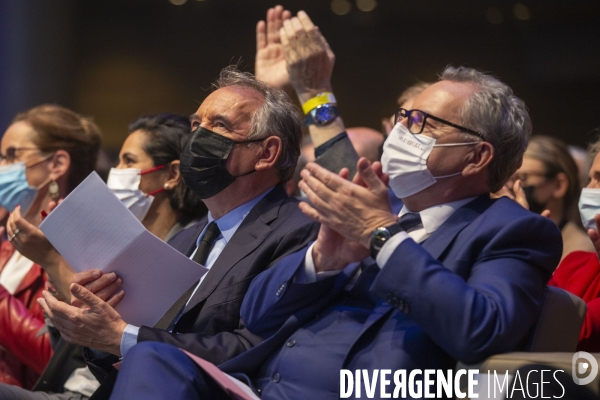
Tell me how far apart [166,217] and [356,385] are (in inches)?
74.5

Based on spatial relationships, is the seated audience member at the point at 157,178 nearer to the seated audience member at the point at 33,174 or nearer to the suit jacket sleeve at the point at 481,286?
the seated audience member at the point at 33,174

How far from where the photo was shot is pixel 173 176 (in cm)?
363

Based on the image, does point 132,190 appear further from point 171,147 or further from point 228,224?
point 228,224

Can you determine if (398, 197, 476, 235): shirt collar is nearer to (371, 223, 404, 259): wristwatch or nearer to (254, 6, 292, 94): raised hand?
(371, 223, 404, 259): wristwatch

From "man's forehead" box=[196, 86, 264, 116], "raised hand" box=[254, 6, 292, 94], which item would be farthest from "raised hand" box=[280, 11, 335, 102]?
"man's forehead" box=[196, 86, 264, 116]

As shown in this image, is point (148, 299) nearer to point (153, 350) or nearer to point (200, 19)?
point (153, 350)

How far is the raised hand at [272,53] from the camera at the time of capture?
3.68 metres

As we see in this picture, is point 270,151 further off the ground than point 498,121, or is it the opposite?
point 498,121

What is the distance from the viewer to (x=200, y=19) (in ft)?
26.6

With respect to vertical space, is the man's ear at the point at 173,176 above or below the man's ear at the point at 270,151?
below

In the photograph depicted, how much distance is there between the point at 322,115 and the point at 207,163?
75 centimetres

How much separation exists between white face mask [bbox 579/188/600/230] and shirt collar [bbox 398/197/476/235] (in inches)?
33.6

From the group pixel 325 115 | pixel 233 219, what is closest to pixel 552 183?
pixel 325 115

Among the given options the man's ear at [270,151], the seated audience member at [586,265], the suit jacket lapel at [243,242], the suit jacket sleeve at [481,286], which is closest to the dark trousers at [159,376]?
the suit jacket sleeve at [481,286]
